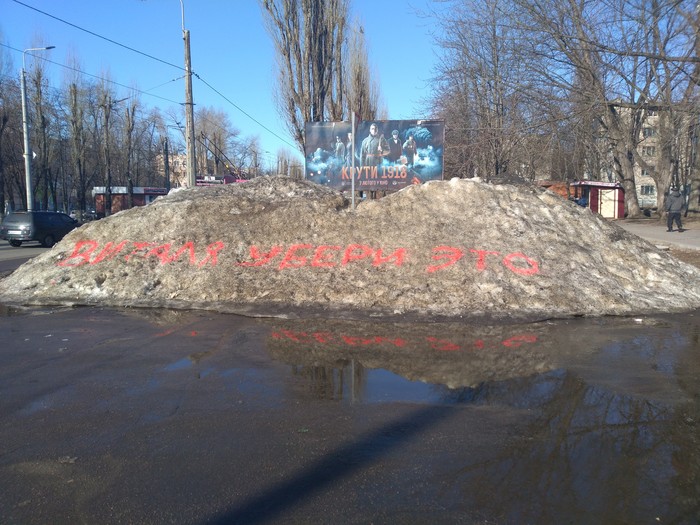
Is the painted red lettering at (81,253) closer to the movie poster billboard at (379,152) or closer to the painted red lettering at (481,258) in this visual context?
the painted red lettering at (481,258)

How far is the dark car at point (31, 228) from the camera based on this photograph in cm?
2306

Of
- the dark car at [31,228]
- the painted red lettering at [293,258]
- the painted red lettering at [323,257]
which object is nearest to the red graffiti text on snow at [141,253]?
the painted red lettering at [293,258]

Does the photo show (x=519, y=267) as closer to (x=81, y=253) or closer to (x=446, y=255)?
(x=446, y=255)

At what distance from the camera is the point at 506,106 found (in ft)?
62.5

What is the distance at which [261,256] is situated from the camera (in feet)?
33.5

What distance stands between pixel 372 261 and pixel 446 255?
1.34 metres

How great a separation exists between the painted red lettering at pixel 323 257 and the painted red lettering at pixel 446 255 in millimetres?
1829

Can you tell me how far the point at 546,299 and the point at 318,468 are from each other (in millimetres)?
5874

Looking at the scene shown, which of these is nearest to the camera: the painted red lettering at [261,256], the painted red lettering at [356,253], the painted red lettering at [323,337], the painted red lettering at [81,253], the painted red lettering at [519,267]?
the painted red lettering at [323,337]

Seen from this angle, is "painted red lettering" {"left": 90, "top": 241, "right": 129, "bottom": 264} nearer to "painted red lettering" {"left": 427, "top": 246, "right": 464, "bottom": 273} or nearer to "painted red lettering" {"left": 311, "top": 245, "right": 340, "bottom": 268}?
"painted red lettering" {"left": 311, "top": 245, "right": 340, "bottom": 268}

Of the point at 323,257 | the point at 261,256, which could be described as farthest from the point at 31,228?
the point at 323,257

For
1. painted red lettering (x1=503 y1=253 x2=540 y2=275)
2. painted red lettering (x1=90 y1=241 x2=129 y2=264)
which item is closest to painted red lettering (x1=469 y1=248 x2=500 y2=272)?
painted red lettering (x1=503 y1=253 x2=540 y2=275)

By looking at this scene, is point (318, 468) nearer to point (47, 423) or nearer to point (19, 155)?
point (47, 423)

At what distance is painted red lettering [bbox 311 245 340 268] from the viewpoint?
32.1 ft
